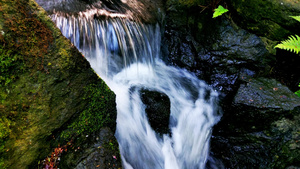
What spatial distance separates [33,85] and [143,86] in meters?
2.60

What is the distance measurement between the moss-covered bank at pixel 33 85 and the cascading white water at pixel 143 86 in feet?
4.26

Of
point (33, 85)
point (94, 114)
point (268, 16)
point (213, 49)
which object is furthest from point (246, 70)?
point (33, 85)

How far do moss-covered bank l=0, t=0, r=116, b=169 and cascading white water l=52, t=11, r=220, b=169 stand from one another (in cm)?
130

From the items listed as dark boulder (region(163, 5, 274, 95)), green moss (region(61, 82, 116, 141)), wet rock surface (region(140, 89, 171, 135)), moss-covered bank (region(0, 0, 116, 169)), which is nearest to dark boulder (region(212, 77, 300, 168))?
dark boulder (region(163, 5, 274, 95))

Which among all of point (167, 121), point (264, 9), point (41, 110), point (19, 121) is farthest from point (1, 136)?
point (264, 9)

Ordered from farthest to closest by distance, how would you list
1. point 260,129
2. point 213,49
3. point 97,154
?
point 213,49 → point 260,129 → point 97,154

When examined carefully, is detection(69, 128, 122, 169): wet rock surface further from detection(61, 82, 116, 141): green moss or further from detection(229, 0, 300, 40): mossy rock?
detection(229, 0, 300, 40): mossy rock

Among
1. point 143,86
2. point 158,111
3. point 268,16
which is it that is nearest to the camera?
point 158,111

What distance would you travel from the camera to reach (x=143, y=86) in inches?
178

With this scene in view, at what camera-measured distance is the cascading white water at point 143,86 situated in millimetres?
3643

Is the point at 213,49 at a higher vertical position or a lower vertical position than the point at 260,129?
higher

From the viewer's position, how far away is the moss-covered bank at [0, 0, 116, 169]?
209cm

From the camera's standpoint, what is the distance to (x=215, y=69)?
15.3ft

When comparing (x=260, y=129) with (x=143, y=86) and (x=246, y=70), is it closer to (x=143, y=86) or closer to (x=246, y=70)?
(x=246, y=70)
